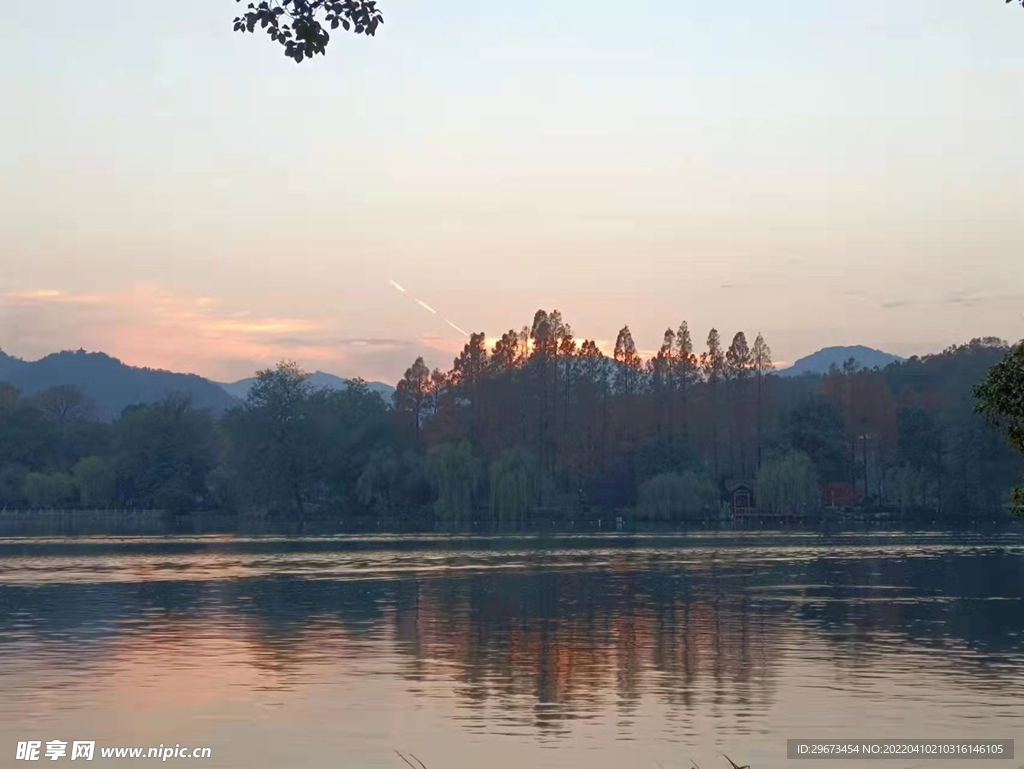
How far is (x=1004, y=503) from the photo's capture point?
9369 cm

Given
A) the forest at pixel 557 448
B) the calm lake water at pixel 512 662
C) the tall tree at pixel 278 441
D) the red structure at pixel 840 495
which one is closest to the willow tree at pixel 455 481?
the forest at pixel 557 448

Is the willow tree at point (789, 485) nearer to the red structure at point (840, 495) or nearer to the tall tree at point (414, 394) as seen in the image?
the red structure at point (840, 495)

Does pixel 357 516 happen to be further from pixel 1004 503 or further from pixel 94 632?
pixel 94 632

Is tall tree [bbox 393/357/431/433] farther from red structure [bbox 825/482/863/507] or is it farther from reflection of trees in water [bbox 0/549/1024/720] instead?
reflection of trees in water [bbox 0/549/1024/720]

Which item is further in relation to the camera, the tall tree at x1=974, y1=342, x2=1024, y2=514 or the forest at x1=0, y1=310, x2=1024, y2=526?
the forest at x1=0, y1=310, x2=1024, y2=526

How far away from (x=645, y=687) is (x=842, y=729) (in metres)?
4.10

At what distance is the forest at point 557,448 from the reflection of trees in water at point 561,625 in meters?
49.2

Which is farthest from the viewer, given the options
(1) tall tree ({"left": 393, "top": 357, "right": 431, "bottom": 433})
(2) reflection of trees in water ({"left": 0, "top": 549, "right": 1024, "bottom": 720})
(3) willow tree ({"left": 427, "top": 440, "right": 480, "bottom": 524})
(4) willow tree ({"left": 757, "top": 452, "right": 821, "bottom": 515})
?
(1) tall tree ({"left": 393, "top": 357, "right": 431, "bottom": 433})

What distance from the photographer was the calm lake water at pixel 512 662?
1805cm

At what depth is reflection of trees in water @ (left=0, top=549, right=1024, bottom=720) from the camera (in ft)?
72.9

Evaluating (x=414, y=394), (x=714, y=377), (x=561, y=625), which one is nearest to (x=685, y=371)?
(x=714, y=377)

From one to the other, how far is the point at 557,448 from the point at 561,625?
71630 millimetres

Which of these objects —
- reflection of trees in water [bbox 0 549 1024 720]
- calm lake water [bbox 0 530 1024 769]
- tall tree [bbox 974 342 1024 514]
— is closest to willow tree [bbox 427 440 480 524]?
calm lake water [bbox 0 530 1024 769]

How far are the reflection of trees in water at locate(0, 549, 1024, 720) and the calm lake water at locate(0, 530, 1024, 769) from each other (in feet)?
0.31
